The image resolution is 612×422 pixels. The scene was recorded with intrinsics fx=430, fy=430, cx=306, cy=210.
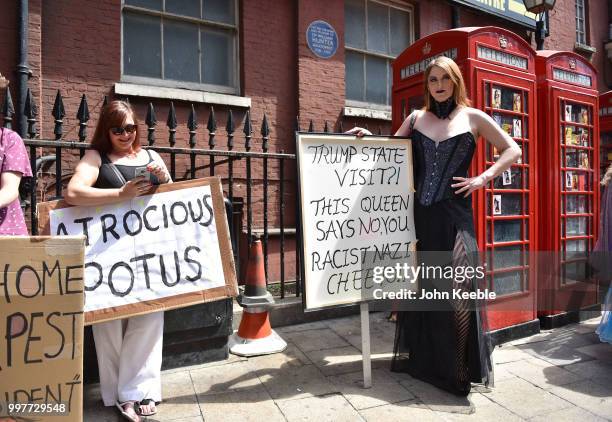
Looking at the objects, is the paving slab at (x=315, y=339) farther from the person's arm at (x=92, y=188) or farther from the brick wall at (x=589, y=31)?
the brick wall at (x=589, y=31)

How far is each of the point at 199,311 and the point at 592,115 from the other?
4558 mm

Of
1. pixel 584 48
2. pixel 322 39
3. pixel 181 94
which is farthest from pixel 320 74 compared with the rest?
pixel 584 48

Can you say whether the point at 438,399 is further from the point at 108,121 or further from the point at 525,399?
the point at 108,121

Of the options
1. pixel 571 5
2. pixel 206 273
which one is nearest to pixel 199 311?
pixel 206 273

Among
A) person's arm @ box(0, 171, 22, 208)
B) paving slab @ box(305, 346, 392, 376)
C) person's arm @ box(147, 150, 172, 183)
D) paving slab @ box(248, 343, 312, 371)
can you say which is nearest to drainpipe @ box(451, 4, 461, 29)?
paving slab @ box(305, 346, 392, 376)

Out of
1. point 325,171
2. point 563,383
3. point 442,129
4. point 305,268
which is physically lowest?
point 563,383

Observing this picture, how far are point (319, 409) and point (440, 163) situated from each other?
1.82 metres

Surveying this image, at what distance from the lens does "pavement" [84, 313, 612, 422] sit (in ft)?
8.80

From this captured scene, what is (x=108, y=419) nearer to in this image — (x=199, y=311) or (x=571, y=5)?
(x=199, y=311)

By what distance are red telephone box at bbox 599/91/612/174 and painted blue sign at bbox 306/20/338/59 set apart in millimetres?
4060

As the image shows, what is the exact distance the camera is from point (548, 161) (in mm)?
4227

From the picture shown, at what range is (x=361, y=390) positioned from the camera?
2990 millimetres

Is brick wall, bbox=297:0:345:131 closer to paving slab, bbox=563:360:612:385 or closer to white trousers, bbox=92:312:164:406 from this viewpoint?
white trousers, bbox=92:312:164:406

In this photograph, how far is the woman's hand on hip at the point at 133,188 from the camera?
8.32 feet
